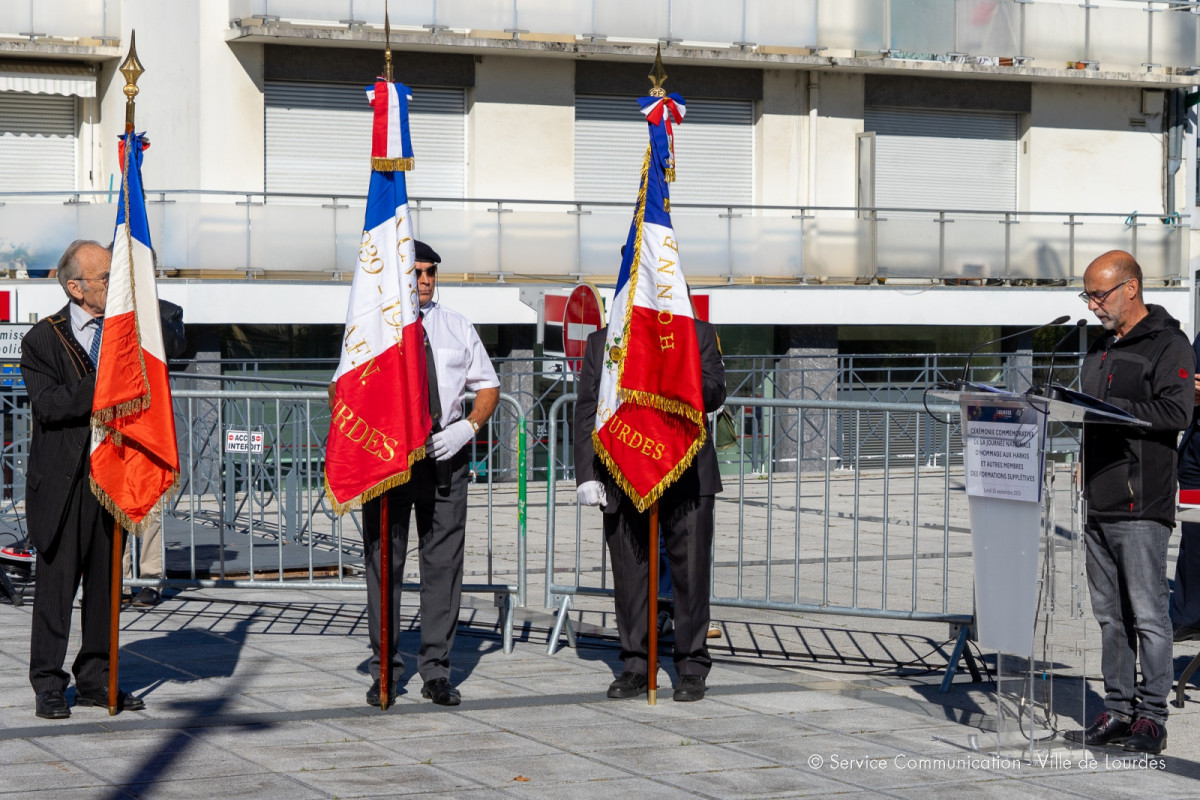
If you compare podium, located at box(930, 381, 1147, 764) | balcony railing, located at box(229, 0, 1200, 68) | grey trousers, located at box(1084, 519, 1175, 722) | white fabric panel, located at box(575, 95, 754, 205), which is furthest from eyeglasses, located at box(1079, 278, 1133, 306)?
white fabric panel, located at box(575, 95, 754, 205)

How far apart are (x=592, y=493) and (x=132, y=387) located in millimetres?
2067

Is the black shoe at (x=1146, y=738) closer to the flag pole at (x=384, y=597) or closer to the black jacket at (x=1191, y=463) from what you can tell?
the black jacket at (x=1191, y=463)

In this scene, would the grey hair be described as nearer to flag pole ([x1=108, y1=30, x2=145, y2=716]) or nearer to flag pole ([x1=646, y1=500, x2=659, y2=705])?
flag pole ([x1=108, y1=30, x2=145, y2=716])

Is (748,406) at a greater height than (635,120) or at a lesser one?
Result: lesser

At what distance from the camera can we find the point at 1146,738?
666 centimetres

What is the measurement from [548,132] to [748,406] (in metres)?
15.7

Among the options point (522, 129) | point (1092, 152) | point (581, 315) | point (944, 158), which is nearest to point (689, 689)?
point (581, 315)

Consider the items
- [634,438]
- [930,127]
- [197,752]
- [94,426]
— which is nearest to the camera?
[197,752]

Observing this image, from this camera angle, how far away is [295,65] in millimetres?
22703

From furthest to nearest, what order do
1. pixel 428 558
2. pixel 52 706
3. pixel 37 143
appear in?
pixel 37 143 < pixel 428 558 < pixel 52 706

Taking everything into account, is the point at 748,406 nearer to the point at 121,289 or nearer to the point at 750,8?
the point at 121,289

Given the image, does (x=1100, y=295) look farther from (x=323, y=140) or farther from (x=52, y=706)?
(x=323, y=140)

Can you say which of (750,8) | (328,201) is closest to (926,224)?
(750,8)

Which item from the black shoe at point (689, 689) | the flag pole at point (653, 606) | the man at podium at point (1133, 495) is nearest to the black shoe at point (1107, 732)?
the man at podium at point (1133, 495)
